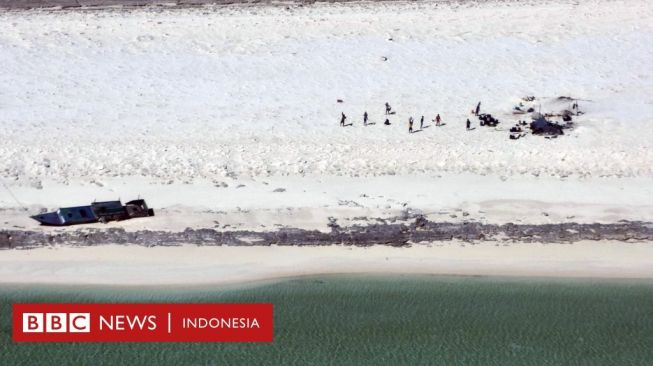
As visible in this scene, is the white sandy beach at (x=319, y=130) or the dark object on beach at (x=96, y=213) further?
the dark object on beach at (x=96, y=213)

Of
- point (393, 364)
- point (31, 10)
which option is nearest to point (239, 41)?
point (31, 10)

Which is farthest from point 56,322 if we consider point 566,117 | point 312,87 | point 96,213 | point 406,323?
point 566,117

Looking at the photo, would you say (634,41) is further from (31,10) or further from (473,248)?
(31,10)

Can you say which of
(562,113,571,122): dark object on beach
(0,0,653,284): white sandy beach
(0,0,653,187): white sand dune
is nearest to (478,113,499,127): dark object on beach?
(0,0,653,284): white sandy beach

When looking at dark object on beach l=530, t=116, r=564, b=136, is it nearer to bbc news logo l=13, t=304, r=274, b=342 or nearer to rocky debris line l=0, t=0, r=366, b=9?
bbc news logo l=13, t=304, r=274, b=342

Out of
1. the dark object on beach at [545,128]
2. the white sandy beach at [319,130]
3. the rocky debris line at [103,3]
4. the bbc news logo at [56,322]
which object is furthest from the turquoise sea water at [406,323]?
the rocky debris line at [103,3]

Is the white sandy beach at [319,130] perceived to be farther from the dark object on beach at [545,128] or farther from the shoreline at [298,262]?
the dark object on beach at [545,128]

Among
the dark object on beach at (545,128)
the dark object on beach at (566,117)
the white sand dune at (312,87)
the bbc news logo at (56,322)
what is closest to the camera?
the bbc news logo at (56,322)
